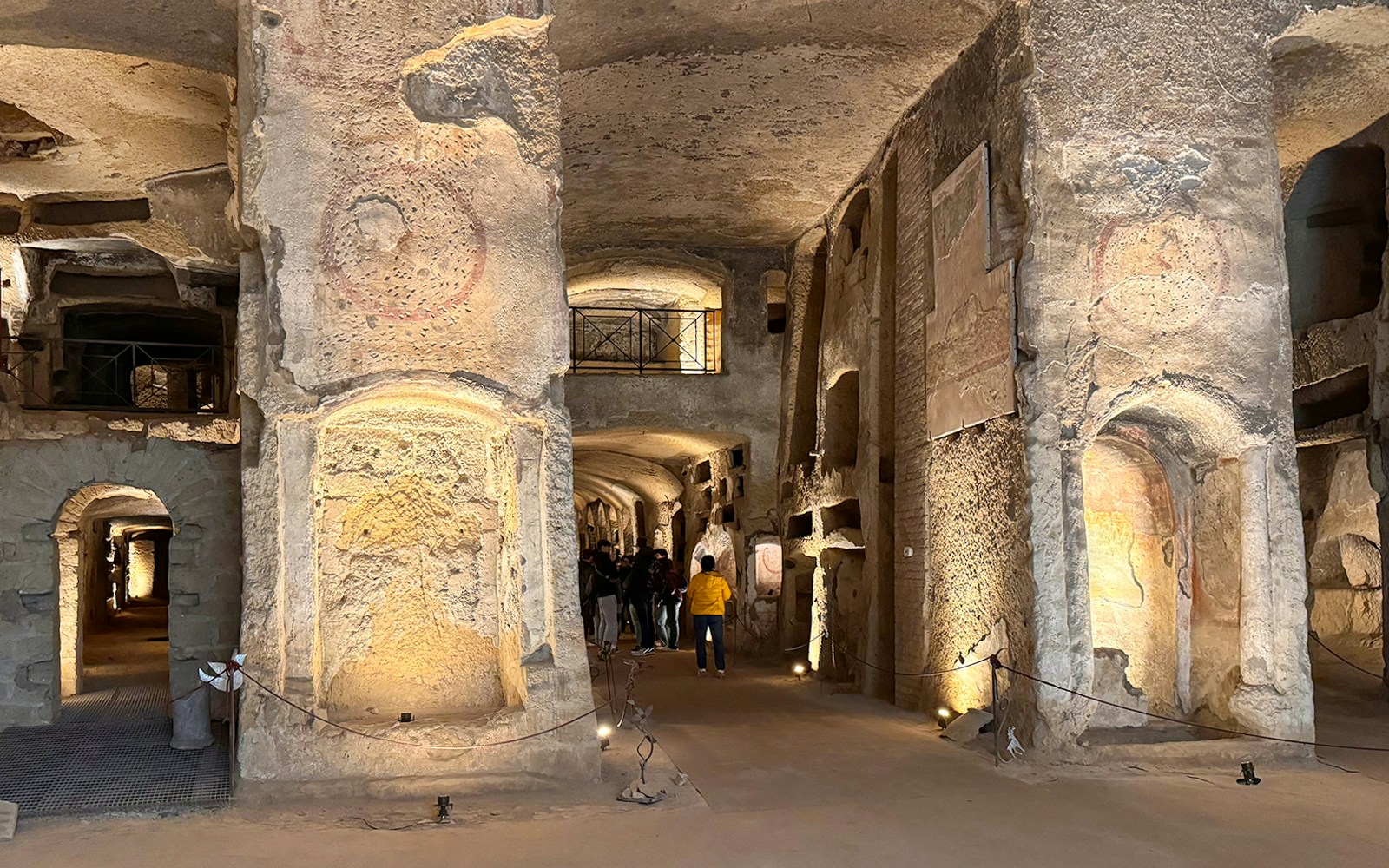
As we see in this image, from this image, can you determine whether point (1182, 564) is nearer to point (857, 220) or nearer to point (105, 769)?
point (857, 220)

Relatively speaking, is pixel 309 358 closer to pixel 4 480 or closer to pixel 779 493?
pixel 4 480

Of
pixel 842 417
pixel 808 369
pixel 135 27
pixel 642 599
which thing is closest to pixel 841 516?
pixel 842 417

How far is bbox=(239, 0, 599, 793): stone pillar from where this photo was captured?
6887mm

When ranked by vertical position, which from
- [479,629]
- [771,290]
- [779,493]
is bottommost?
[479,629]

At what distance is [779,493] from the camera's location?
15188 millimetres

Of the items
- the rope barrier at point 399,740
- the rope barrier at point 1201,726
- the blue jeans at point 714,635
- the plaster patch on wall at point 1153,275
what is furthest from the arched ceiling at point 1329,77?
the blue jeans at point 714,635

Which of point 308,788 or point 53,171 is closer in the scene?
point 308,788

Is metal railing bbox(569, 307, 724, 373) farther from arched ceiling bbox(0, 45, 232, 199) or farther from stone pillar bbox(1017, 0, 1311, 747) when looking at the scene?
stone pillar bbox(1017, 0, 1311, 747)

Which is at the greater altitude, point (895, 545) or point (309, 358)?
point (309, 358)

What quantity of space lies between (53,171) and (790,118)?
8.07 metres

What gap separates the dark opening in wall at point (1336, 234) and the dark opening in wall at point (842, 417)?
4751 mm

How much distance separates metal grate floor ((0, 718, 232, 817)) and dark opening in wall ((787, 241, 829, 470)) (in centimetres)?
823

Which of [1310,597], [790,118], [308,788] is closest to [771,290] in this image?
[790,118]

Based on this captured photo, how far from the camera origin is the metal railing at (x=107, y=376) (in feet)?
48.5
